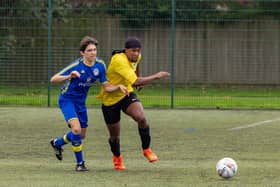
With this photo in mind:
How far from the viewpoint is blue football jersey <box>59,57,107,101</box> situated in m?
10.2

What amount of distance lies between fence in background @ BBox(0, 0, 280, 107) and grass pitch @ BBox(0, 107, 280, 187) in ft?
6.29

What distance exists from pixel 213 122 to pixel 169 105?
3.76 m

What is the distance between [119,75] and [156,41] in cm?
1055

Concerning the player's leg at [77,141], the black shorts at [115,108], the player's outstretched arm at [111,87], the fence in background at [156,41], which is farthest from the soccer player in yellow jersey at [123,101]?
the fence in background at [156,41]

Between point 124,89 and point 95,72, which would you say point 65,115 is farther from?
point 124,89

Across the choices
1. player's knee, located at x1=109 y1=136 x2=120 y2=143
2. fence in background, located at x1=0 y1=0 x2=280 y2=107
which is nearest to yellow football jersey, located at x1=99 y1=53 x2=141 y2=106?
player's knee, located at x1=109 y1=136 x2=120 y2=143

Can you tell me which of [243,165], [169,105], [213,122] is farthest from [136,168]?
[169,105]

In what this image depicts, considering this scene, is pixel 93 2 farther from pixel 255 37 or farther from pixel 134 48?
pixel 134 48

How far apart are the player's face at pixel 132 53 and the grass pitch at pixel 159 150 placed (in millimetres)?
1427

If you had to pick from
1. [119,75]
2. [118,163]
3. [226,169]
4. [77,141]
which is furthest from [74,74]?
[226,169]

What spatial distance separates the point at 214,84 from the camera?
68.8ft

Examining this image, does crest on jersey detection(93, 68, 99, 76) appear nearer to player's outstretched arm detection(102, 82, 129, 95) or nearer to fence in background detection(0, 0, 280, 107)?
player's outstretched arm detection(102, 82, 129, 95)

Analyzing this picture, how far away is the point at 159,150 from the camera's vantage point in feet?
39.9

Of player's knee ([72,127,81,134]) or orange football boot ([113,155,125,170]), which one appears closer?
player's knee ([72,127,81,134])
